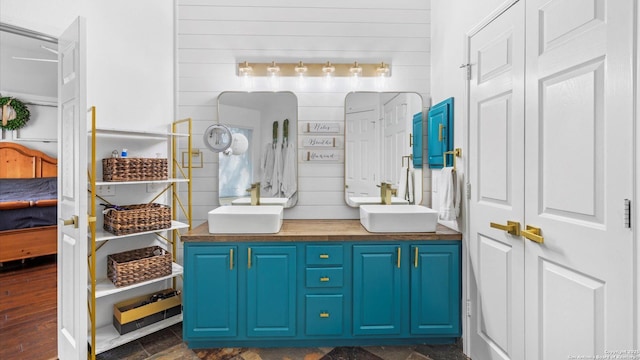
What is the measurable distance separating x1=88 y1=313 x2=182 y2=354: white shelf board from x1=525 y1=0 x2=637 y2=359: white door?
2426 millimetres

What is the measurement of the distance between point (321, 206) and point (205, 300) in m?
1.17

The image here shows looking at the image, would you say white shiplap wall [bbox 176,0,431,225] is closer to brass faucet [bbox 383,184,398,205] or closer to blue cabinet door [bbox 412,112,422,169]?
blue cabinet door [bbox 412,112,422,169]

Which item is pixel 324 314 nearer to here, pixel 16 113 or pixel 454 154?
pixel 454 154

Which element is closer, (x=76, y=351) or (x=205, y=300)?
(x=76, y=351)

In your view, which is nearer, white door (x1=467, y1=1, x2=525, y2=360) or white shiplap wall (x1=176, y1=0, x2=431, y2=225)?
white door (x1=467, y1=1, x2=525, y2=360)

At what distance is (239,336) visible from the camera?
2064 millimetres

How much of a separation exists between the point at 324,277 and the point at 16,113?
182 inches

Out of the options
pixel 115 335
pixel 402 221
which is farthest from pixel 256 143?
pixel 115 335

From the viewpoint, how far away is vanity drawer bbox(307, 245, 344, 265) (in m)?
2.07

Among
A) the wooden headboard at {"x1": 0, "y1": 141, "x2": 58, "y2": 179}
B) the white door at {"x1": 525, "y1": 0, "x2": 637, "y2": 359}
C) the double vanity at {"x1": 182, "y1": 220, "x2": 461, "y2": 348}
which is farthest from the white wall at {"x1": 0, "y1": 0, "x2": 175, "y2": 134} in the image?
the wooden headboard at {"x1": 0, "y1": 141, "x2": 58, "y2": 179}

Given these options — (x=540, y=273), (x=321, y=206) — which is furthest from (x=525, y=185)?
(x=321, y=206)

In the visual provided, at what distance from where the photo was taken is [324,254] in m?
2.07

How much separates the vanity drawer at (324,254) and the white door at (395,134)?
→ 84 cm

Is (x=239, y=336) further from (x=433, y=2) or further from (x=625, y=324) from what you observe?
(x=433, y=2)
